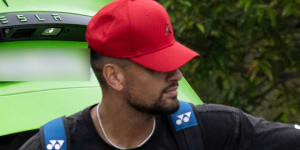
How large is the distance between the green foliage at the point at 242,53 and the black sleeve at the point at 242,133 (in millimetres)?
1716

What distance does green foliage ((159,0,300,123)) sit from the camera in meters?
4.14

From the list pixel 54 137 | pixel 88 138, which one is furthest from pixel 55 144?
pixel 88 138

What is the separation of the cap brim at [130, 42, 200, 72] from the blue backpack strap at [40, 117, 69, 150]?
1.12 feet

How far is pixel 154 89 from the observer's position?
7.34ft

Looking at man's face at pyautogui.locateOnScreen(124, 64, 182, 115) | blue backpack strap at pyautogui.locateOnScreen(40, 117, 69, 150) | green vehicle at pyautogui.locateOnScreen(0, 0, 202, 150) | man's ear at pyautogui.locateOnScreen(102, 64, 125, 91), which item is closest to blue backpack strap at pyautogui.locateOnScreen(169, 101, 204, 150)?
man's face at pyautogui.locateOnScreen(124, 64, 182, 115)

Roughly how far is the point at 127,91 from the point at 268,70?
78.5 inches

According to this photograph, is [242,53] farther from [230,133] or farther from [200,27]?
[230,133]

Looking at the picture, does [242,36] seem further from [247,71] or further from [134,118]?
[134,118]

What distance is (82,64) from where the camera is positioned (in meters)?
2.83

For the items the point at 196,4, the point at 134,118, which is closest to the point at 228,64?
the point at 196,4

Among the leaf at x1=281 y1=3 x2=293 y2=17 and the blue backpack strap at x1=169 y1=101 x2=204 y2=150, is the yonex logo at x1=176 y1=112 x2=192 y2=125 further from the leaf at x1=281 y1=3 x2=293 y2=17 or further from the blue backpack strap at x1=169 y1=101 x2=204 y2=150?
the leaf at x1=281 y1=3 x2=293 y2=17

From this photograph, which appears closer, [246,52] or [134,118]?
[134,118]

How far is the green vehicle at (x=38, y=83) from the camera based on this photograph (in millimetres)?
2576

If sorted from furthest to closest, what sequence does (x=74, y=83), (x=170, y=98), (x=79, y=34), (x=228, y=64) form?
(x=228, y=64) → (x=79, y=34) → (x=74, y=83) → (x=170, y=98)
